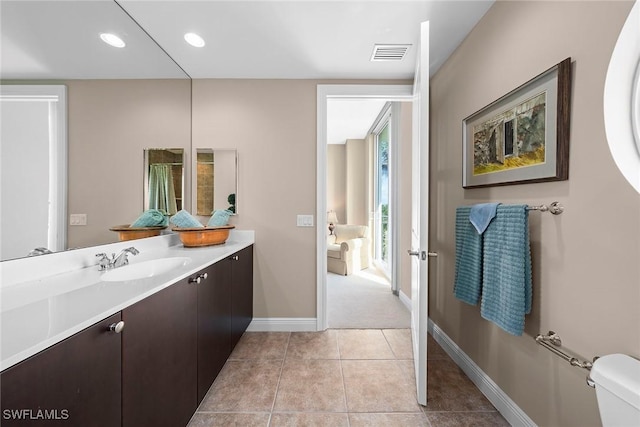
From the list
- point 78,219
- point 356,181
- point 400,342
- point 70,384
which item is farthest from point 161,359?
point 356,181

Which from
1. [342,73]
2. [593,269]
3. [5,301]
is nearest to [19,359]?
[5,301]

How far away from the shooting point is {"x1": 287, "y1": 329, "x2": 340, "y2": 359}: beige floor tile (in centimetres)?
210

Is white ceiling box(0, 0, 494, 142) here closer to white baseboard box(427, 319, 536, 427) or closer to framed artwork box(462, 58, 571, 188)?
framed artwork box(462, 58, 571, 188)

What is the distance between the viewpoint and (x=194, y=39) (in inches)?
76.3

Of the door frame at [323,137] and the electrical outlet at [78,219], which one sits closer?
the electrical outlet at [78,219]

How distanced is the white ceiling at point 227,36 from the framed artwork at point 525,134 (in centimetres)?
69

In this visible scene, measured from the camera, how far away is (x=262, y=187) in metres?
2.52

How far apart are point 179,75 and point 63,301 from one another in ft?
6.81

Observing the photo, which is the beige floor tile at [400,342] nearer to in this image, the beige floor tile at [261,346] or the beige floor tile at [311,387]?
the beige floor tile at [311,387]

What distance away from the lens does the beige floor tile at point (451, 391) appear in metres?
1.56

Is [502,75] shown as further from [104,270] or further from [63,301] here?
[104,270]

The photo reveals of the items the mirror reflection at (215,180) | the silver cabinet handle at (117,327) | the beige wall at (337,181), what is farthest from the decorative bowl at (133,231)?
the beige wall at (337,181)

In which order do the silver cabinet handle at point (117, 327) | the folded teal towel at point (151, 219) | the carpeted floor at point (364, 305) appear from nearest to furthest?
the silver cabinet handle at point (117, 327), the folded teal towel at point (151, 219), the carpeted floor at point (364, 305)

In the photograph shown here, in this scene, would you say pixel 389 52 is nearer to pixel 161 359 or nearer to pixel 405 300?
pixel 161 359
